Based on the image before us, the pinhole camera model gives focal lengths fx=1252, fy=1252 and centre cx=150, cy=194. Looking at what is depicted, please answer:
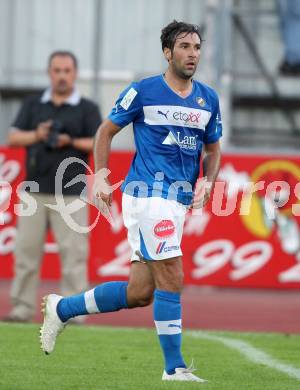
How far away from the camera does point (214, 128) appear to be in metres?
7.35

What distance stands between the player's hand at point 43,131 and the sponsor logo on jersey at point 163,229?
4089 millimetres

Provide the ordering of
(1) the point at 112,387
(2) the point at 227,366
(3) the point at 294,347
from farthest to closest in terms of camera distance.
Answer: (3) the point at 294,347
(2) the point at 227,366
(1) the point at 112,387

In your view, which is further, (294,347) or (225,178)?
(225,178)

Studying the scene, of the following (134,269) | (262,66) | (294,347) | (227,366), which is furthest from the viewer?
(262,66)

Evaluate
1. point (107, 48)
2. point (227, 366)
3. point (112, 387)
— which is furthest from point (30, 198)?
point (107, 48)

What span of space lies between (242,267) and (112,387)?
751 cm

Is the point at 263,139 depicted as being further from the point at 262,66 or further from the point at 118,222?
the point at 118,222

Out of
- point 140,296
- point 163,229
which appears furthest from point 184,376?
point 163,229

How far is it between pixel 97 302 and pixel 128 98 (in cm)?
118

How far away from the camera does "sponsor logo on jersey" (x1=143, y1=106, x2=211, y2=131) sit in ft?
23.2

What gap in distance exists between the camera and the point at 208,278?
547 inches

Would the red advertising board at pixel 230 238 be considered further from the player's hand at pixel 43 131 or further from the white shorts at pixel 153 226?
the white shorts at pixel 153 226

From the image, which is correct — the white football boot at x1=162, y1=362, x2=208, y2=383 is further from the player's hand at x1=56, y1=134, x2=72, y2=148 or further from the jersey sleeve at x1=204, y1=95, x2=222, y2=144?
the player's hand at x1=56, y1=134, x2=72, y2=148

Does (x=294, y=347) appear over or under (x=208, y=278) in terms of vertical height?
over
